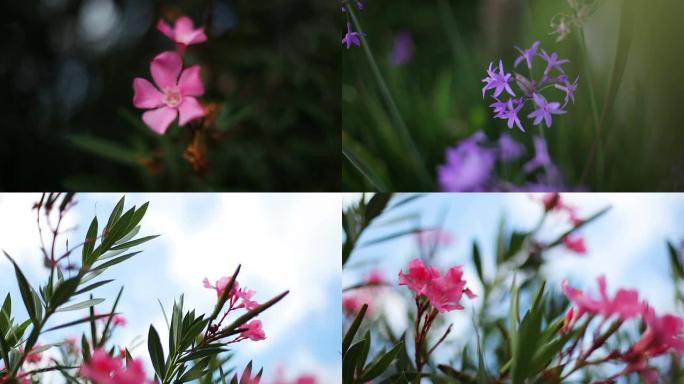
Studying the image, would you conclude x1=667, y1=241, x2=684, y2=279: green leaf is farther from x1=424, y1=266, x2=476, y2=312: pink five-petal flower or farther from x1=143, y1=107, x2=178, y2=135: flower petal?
x1=143, y1=107, x2=178, y2=135: flower petal

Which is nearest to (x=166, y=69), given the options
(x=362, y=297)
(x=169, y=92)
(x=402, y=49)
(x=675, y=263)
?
(x=169, y=92)

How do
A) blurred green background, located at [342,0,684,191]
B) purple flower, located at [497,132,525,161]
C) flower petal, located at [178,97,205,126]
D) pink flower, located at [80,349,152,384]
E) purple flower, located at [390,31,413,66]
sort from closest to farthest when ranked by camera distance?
pink flower, located at [80,349,152,384], flower petal, located at [178,97,205,126], blurred green background, located at [342,0,684,191], purple flower, located at [497,132,525,161], purple flower, located at [390,31,413,66]

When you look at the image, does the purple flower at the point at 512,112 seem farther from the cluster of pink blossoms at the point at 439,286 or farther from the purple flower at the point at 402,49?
the purple flower at the point at 402,49

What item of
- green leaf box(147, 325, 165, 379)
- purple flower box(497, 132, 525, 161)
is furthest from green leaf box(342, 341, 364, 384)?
purple flower box(497, 132, 525, 161)

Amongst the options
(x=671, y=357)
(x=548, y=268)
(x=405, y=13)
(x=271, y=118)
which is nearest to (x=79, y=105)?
(x=271, y=118)

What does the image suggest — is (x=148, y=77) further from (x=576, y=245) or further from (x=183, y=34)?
(x=576, y=245)

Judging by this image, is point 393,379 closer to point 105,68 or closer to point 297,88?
point 297,88
